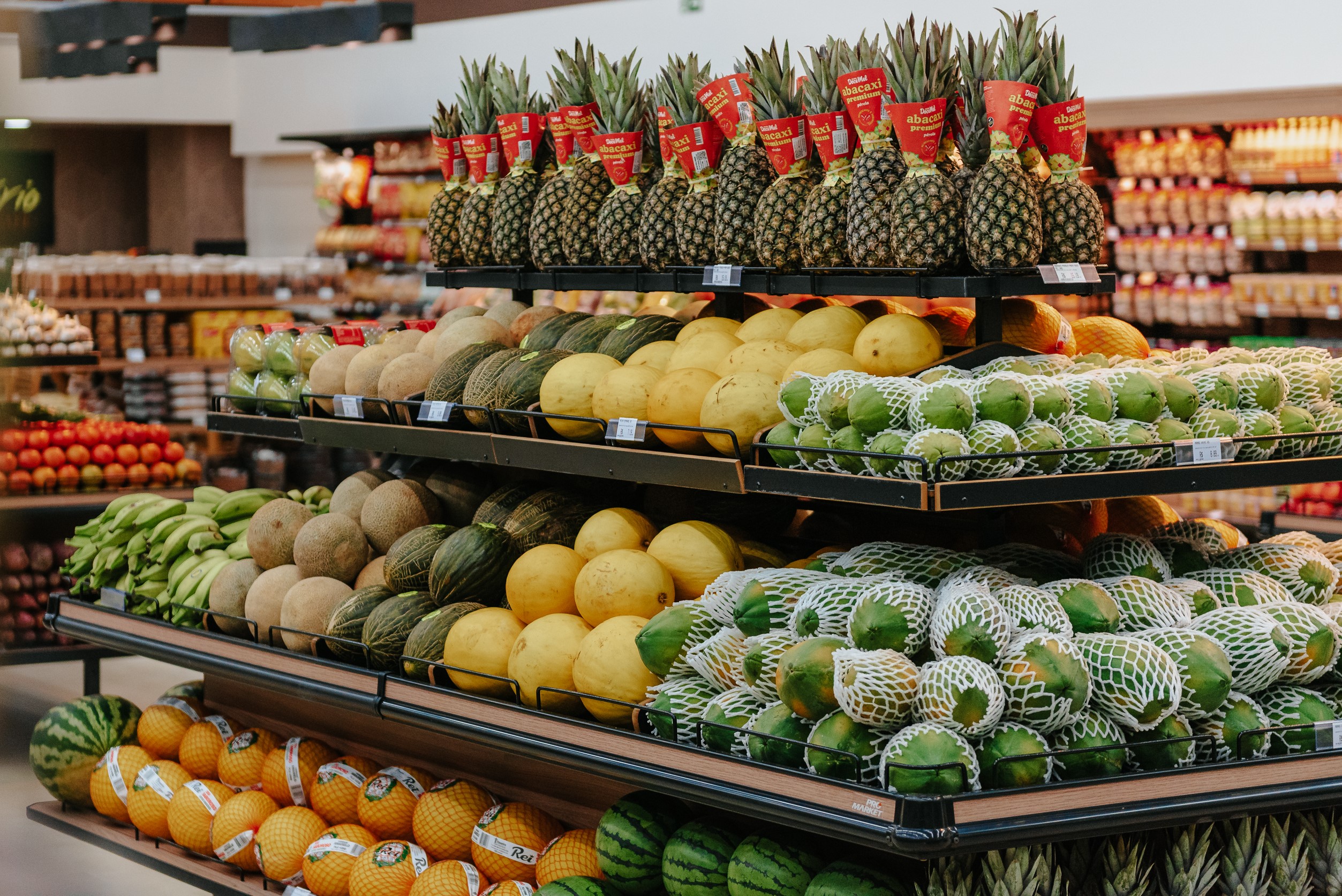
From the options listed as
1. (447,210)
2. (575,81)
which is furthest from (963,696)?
(447,210)

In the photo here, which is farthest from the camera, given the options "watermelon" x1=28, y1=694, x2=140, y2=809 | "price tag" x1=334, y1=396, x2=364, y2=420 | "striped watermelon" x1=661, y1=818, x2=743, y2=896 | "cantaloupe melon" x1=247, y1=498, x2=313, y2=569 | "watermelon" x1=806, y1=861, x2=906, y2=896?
"watermelon" x1=28, y1=694, x2=140, y2=809

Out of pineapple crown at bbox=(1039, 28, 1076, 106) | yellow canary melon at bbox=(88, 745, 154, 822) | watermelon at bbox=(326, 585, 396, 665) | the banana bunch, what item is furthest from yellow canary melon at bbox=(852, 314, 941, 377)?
yellow canary melon at bbox=(88, 745, 154, 822)

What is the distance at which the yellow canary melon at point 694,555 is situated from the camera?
2746 millimetres

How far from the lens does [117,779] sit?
143 inches

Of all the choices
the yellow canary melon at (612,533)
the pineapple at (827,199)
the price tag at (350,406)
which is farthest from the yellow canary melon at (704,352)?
the price tag at (350,406)

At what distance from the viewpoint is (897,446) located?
217 centimetres

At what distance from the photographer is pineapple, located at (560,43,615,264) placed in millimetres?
3256

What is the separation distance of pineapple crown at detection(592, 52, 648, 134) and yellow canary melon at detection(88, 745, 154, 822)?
6.82 ft

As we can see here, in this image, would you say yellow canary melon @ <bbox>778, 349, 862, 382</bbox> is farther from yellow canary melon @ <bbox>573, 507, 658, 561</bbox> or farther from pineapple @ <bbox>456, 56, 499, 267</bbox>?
pineapple @ <bbox>456, 56, 499, 267</bbox>

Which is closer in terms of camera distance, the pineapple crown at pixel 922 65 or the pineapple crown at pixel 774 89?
the pineapple crown at pixel 922 65

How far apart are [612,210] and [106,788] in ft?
6.75

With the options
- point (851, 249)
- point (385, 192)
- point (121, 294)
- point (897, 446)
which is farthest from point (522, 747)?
point (385, 192)

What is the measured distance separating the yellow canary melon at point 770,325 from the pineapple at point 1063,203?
540 mm

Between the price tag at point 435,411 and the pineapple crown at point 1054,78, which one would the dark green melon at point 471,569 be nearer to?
the price tag at point 435,411
